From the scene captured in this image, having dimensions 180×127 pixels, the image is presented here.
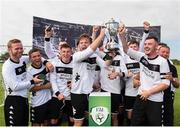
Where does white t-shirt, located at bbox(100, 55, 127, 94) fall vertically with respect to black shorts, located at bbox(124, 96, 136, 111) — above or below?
above

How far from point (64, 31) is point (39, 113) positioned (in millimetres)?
6024

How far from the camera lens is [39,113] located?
22.7ft

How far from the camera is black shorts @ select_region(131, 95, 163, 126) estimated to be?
618 centimetres

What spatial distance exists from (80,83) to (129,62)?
1416 millimetres

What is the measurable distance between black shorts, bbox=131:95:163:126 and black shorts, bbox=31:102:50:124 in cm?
168

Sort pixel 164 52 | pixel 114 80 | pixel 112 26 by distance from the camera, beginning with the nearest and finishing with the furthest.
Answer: pixel 112 26
pixel 164 52
pixel 114 80

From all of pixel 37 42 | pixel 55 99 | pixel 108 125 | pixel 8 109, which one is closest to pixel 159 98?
pixel 108 125

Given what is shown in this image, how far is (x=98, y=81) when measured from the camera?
24.4 feet

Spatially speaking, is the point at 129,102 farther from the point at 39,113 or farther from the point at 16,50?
the point at 16,50

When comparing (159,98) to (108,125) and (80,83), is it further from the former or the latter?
(80,83)

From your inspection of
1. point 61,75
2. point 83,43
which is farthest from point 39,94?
point 83,43

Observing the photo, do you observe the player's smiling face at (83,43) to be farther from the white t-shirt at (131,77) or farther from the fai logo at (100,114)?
the white t-shirt at (131,77)

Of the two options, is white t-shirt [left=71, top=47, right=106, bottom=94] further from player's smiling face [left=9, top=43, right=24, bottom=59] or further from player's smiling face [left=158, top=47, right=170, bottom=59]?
player's smiling face [left=158, top=47, right=170, bottom=59]

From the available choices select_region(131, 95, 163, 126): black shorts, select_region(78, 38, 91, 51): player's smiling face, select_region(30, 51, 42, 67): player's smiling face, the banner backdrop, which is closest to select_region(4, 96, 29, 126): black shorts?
select_region(30, 51, 42, 67): player's smiling face
